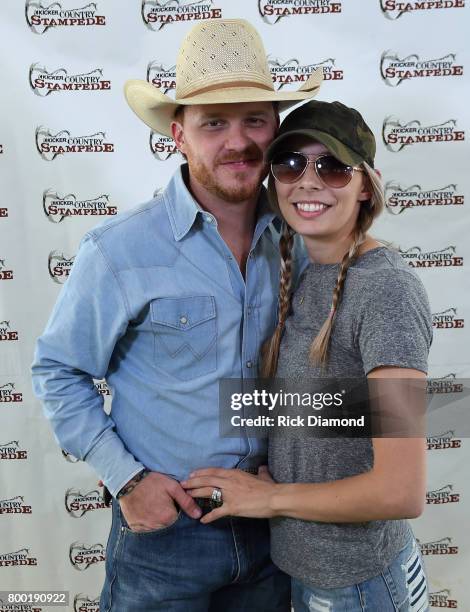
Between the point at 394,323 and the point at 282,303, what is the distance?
0.32m

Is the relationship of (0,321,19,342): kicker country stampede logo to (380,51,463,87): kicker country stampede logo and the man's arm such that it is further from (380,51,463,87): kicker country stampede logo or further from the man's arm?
(380,51,463,87): kicker country stampede logo

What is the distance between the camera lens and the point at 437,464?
7.73 feet

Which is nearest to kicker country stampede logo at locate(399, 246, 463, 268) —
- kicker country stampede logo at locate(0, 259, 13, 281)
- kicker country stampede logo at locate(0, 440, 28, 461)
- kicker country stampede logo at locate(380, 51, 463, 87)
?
kicker country stampede logo at locate(380, 51, 463, 87)

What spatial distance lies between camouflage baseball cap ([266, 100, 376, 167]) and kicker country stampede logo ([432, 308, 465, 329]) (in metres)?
1.16

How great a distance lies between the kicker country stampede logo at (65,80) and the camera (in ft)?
6.97

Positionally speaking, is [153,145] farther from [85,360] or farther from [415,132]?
[85,360]

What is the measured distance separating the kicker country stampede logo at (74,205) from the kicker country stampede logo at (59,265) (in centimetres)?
14

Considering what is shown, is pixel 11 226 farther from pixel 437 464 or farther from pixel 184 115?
pixel 437 464

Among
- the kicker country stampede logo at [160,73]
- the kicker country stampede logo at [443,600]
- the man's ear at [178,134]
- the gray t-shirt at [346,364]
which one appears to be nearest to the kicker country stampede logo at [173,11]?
the kicker country stampede logo at [160,73]

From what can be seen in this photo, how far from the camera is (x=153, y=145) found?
2180 millimetres

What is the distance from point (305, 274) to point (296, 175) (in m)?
0.19

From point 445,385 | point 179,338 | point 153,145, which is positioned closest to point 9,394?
point 153,145

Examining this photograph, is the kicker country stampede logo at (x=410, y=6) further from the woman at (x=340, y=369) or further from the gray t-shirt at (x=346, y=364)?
the gray t-shirt at (x=346, y=364)

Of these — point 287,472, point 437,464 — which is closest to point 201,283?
point 287,472
